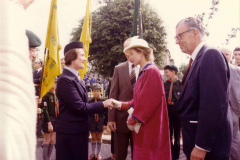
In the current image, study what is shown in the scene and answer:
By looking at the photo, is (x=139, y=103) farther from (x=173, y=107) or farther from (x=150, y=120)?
(x=173, y=107)

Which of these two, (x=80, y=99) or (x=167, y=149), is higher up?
(x=80, y=99)

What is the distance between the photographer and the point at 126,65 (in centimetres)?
362

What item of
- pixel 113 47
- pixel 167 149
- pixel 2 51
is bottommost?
pixel 167 149

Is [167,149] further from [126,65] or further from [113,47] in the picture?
[113,47]

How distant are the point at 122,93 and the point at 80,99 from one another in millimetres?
1008

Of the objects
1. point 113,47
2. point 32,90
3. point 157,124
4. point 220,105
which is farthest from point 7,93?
point 113,47

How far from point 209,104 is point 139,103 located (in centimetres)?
92

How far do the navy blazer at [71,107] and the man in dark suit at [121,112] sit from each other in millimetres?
797

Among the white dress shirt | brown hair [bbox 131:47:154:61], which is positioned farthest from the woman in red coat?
the white dress shirt

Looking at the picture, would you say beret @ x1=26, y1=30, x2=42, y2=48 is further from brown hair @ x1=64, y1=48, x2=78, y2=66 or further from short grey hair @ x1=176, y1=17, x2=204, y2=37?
short grey hair @ x1=176, y1=17, x2=204, y2=37

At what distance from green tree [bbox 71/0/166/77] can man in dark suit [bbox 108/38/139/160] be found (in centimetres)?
1577

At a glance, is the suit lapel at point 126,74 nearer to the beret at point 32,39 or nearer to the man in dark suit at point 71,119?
the man in dark suit at point 71,119

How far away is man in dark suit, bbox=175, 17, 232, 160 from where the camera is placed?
1.71 m

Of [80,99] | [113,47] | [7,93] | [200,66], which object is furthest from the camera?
[113,47]
